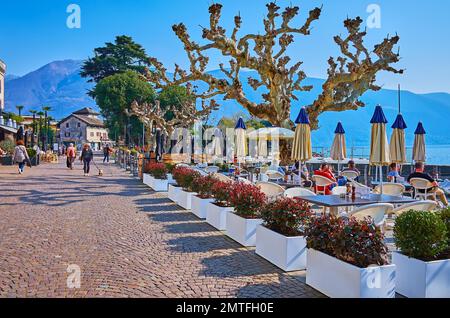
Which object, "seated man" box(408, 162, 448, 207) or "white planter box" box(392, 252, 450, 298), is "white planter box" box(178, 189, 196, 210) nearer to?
"seated man" box(408, 162, 448, 207)

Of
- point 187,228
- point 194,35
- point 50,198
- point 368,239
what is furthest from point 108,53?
point 368,239

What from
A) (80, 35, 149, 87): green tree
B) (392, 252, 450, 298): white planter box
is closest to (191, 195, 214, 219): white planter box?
(392, 252, 450, 298): white planter box

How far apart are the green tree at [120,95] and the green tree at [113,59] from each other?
19.8 feet

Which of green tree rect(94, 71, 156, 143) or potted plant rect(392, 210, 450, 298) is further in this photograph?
green tree rect(94, 71, 156, 143)

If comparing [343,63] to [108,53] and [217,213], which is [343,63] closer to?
[217,213]

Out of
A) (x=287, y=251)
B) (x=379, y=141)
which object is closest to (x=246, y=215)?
(x=287, y=251)

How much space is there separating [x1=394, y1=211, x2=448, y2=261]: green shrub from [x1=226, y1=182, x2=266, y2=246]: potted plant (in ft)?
9.00

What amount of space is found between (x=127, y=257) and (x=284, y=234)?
7.75 feet

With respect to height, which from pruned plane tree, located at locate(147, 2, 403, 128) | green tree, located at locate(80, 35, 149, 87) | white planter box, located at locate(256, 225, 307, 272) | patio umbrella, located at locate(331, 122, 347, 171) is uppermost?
green tree, located at locate(80, 35, 149, 87)

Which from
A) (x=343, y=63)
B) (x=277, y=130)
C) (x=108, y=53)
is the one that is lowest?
(x=277, y=130)

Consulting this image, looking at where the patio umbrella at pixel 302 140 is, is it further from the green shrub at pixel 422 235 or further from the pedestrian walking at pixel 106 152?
the pedestrian walking at pixel 106 152

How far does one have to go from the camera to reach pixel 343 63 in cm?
1883

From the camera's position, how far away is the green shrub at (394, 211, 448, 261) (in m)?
4.43

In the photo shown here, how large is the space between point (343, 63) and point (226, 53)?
5.62 meters
